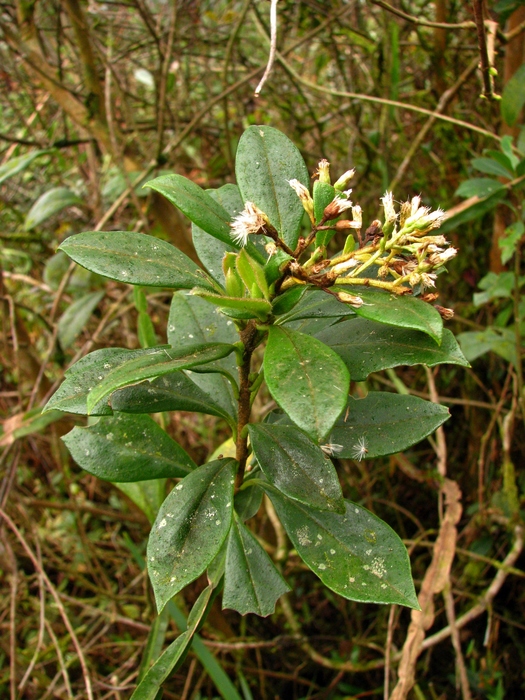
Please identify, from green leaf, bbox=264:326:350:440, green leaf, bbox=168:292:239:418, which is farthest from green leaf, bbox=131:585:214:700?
green leaf, bbox=264:326:350:440

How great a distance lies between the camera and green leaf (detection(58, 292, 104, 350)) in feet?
6.62

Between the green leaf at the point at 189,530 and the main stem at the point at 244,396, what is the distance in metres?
0.06

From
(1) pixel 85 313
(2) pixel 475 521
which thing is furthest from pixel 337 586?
(1) pixel 85 313

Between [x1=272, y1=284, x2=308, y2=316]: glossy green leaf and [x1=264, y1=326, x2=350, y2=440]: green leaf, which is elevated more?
[x1=272, y1=284, x2=308, y2=316]: glossy green leaf

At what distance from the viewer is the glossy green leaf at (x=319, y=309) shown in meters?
0.78

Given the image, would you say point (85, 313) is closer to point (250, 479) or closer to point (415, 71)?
point (250, 479)

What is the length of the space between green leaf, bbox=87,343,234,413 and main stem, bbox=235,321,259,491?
3cm

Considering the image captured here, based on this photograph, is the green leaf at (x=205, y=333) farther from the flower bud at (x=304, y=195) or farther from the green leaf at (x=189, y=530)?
the flower bud at (x=304, y=195)

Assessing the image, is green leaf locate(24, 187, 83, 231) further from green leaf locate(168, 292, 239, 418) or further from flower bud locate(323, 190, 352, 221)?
flower bud locate(323, 190, 352, 221)

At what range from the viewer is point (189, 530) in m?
0.79

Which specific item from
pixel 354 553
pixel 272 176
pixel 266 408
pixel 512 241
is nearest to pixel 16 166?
pixel 266 408

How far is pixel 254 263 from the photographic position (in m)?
0.72

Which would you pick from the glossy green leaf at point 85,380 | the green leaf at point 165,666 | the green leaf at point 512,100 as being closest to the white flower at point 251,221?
the glossy green leaf at point 85,380

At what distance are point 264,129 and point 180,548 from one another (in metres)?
0.61
